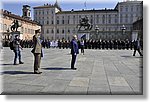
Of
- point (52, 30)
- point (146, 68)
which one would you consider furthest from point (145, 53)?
point (52, 30)

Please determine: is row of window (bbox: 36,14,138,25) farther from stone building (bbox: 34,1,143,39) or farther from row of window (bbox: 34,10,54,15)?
row of window (bbox: 34,10,54,15)

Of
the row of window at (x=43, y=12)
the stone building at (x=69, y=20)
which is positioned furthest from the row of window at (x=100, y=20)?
the row of window at (x=43, y=12)

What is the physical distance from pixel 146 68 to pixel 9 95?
3.24 m

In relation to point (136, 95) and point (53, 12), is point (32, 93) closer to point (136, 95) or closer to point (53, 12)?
point (136, 95)

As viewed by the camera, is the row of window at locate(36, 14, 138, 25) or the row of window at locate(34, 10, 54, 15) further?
the row of window at locate(34, 10, 54, 15)

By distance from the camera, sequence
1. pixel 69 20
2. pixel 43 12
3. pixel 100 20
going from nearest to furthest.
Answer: pixel 100 20 < pixel 43 12 < pixel 69 20

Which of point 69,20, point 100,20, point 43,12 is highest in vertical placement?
point 43,12

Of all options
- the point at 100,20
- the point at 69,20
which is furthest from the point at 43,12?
the point at 100,20

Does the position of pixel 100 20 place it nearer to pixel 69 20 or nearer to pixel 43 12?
pixel 69 20

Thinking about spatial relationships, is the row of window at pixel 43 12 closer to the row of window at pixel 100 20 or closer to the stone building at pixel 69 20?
the stone building at pixel 69 20

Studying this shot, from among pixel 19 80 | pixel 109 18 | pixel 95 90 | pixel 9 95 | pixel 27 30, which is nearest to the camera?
pixel 9 95

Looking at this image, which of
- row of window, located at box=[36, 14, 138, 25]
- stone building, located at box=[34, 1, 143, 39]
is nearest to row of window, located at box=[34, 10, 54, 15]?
stone building, located at box=[34, 1, 143, 39]

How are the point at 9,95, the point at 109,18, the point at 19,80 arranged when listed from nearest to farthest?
the point at 9,95
the point at 19,80
the point at 109,18

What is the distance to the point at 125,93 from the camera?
18.7ft
